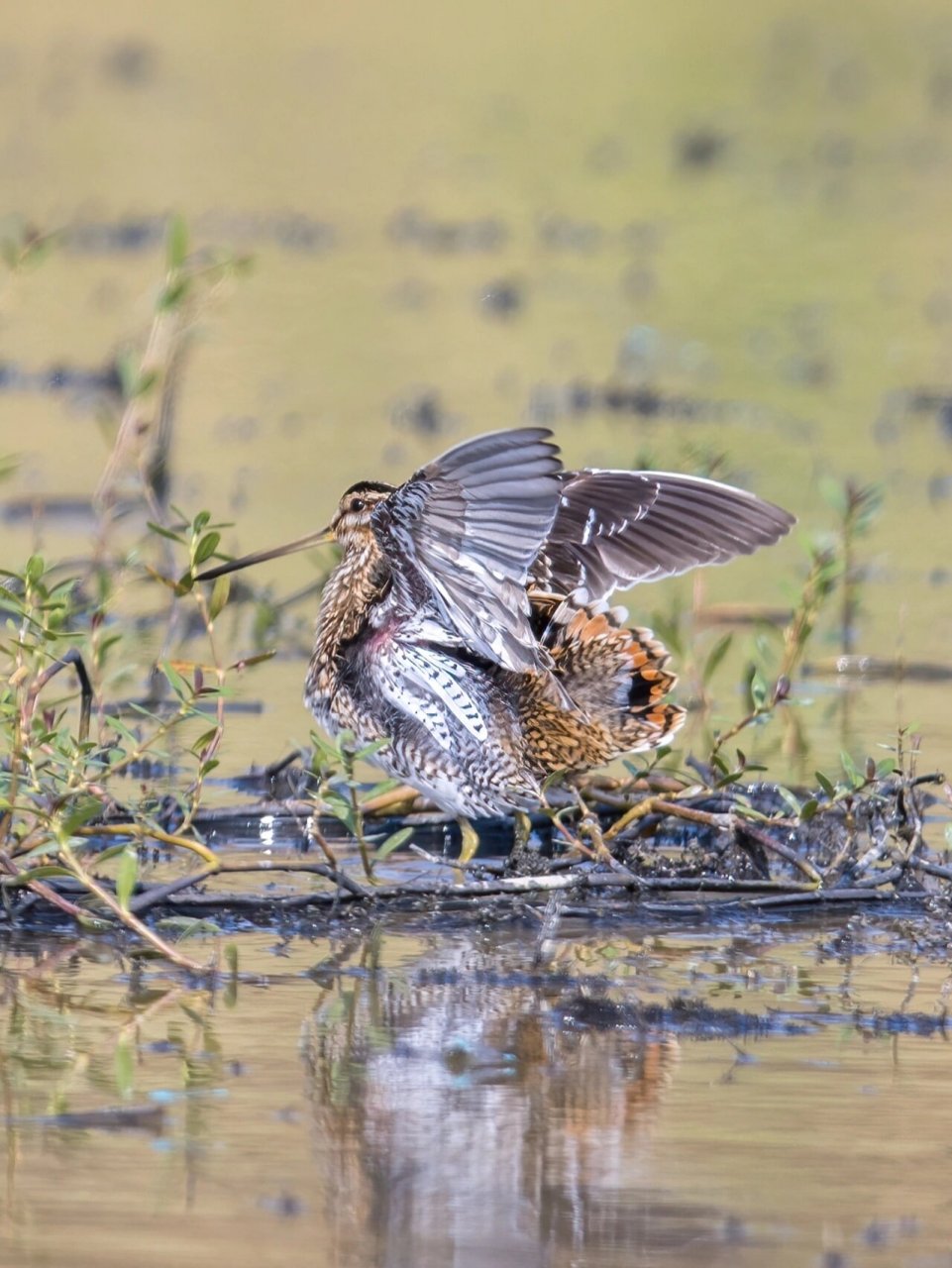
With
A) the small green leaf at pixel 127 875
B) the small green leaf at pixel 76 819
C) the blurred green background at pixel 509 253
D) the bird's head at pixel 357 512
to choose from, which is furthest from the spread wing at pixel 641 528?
the small green leaf at pixel 127 875

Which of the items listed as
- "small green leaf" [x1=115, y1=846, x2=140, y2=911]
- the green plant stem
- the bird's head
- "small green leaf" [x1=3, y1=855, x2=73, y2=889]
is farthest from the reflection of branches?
the bird's head

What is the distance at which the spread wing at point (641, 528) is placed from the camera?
5.54 metres

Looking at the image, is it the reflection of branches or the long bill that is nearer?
the reflection of branches

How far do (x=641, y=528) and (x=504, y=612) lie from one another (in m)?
0.79

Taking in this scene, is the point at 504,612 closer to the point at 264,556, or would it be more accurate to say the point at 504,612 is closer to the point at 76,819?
the point at 264,556

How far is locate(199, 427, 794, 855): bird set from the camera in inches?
186

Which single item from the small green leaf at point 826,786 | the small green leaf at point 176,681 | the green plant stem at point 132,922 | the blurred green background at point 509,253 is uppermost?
the blurred green background at point 509,253

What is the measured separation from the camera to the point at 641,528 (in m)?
5.60

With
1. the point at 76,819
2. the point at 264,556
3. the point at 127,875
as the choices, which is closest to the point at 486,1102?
the point at 127,875

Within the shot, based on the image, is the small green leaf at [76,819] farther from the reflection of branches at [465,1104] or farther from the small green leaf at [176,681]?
the reflection of branches at [465,1104]

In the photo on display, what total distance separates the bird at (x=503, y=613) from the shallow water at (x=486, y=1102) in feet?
1.65

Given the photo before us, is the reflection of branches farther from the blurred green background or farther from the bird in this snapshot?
the blurred green background

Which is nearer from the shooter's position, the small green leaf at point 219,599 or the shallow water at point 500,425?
the shallow water at point 500,425

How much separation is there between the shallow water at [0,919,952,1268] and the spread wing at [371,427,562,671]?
602 mm
